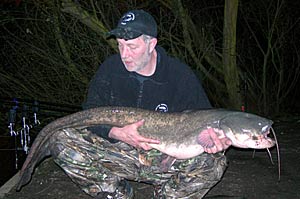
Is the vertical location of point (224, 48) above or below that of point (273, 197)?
above

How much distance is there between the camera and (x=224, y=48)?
929 cm

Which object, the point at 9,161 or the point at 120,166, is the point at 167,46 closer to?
the point at 9,161

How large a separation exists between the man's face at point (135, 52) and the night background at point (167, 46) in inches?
178

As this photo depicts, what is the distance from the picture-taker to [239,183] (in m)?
4.52

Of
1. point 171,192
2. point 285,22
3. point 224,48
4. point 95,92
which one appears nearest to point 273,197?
point 171,192

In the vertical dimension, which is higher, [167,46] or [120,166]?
[167,46]

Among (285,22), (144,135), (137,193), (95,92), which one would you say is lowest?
(137,193)

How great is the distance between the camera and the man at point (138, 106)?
3496mm

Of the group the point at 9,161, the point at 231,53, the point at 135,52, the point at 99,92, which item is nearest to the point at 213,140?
the point at 135,52

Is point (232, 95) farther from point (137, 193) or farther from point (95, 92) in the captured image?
point (95, 92)

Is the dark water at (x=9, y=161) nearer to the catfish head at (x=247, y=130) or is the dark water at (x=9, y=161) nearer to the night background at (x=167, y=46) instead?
the night background at (x=167, y=46)

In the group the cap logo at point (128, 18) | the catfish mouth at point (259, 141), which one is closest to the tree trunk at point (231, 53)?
the cap logo at point (128, 18)

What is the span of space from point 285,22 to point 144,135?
8576mm

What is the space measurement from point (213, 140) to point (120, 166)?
783mm
